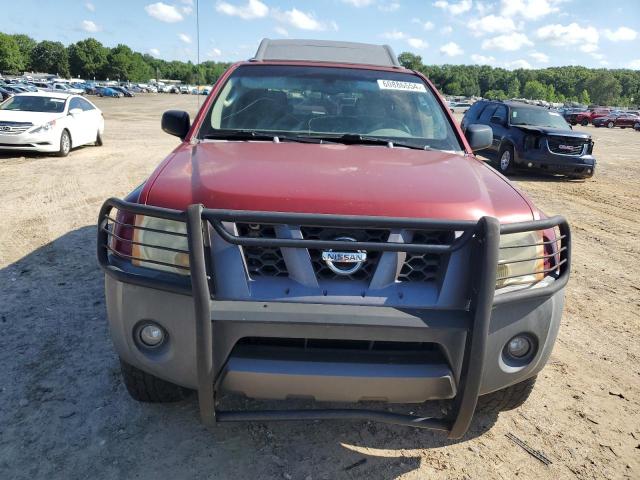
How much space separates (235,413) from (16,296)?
293cm

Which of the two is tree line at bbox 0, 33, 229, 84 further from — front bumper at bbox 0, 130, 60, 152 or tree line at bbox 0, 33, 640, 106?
front bumper at bbox 0, 130, 60, 152

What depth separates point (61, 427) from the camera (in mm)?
2650

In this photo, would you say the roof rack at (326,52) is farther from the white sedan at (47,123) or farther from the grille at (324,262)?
the white sedan at (47,123)

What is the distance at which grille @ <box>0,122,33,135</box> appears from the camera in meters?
11.1

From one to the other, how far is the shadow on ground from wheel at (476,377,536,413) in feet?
0.52

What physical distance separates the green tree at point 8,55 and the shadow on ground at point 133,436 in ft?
419

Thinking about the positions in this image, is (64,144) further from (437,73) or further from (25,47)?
(437,73)

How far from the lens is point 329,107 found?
354cm

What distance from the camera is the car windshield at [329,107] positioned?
3.37m

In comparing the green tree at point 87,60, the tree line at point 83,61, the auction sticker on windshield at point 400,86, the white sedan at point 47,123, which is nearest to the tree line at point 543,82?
the tree line at point 83,61

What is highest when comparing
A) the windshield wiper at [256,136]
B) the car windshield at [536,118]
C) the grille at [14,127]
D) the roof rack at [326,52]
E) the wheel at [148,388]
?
the roof rack at [326,52]

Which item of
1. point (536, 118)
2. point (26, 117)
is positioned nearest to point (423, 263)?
point (26, 117)

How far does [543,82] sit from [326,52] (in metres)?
190

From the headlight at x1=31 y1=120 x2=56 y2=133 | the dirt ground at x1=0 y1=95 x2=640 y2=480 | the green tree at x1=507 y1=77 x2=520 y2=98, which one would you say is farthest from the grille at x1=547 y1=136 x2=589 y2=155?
the green tree at x1=507 y1=77 x2=520 y2=98
